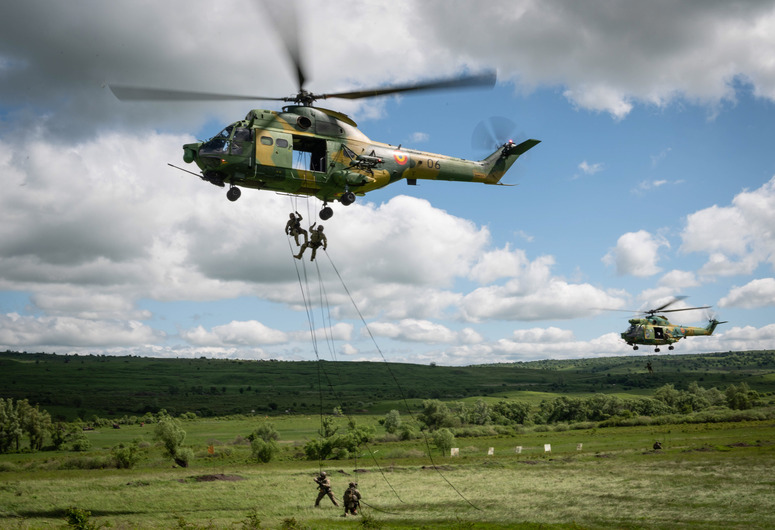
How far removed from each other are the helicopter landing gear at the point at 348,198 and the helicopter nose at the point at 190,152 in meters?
6.28

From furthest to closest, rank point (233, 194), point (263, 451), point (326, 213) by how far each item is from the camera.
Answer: point (263, 451)
point (326, 213)
point (233, 194)

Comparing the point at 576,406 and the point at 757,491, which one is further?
the point at 576,406

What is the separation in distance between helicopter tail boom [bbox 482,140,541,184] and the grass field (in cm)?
1830

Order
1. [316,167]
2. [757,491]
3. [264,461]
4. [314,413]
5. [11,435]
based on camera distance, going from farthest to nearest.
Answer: [314,413]
[11,435]
[264,461]
[757,491]
[316,167]

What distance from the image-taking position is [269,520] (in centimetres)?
3130

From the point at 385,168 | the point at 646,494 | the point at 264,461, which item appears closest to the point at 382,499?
the point at 646,494

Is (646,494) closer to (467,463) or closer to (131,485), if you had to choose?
(467,463)

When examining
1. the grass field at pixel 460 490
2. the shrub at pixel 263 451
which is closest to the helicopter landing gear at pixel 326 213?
the grass field at pixel 460 490

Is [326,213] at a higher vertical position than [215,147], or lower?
lower

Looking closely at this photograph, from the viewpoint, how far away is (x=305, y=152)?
78.2 feet

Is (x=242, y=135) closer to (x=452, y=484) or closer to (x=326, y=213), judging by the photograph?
(x=326, y=213)

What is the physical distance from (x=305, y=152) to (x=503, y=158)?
1210cm

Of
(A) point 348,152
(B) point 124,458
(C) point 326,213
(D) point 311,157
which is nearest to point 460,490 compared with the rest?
(C) point 326,213

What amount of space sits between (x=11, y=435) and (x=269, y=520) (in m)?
80.3
